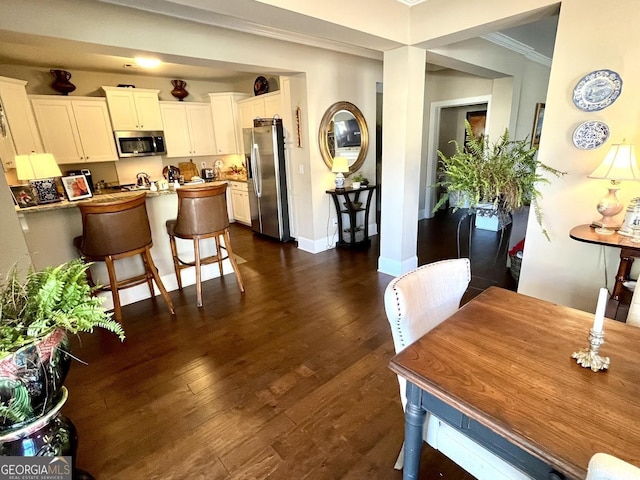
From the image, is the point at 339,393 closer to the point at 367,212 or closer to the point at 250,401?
the point at 250,401

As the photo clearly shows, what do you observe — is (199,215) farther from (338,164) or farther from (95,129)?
(95,129)

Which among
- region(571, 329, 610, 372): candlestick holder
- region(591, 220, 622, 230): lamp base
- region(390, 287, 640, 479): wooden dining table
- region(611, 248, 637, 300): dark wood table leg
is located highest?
region(591, 220, 622, 230): lamp base

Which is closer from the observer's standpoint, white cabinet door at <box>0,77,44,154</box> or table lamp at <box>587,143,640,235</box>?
table lamp at <box>587,143,640,235</box>

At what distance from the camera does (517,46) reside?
3990 millimetres

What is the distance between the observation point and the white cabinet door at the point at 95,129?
4633 mm

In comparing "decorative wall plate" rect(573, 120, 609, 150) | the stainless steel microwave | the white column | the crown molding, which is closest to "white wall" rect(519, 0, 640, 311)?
"decorative wall plate" rect(573, 120, 609, 150)

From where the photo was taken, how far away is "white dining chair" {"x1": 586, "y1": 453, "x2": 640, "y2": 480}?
1.71 feet

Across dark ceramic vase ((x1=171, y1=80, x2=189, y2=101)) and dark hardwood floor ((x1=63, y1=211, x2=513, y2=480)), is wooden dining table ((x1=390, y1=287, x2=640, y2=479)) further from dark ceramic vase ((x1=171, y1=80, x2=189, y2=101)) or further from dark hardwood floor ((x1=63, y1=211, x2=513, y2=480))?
dark ceramic vase ((x1=171, y1=80, x2=189, y2=101))

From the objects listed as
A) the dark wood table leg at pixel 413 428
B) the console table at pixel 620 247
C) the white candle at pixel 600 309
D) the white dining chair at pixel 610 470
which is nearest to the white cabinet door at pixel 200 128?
the console table at pixel 620 247

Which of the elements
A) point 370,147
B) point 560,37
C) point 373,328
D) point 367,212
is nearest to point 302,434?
point 373,328

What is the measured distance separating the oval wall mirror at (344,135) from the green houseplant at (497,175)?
228 centimetres

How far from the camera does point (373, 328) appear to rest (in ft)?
8.51

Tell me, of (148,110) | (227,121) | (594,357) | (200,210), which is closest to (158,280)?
(200,210)

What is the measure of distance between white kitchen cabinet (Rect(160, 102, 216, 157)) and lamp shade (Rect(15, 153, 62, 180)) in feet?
10.1
